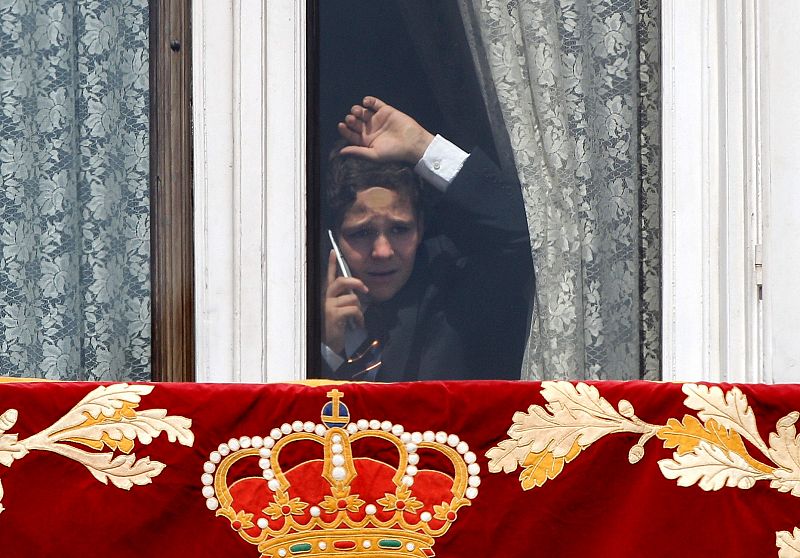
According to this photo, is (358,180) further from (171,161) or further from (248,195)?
(171,161)

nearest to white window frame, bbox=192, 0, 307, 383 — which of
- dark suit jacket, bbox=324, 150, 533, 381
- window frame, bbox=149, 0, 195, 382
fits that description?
window frame, bbox=149, 0, 195, 382

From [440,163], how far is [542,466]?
1.80ft

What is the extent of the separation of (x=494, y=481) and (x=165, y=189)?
708mm

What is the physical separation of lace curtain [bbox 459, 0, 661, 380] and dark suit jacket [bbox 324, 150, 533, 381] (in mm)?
42

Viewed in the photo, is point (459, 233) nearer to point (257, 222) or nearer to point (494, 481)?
point (257, 222)

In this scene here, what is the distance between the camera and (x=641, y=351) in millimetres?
1338

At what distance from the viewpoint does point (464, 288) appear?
4.44 ft

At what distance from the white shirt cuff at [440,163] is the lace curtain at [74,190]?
45 cm

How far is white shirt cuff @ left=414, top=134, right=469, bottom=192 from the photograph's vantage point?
1353mm

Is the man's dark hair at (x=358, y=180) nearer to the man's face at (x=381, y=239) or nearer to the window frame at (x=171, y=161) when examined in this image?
the man's face at (x=381, y=239)

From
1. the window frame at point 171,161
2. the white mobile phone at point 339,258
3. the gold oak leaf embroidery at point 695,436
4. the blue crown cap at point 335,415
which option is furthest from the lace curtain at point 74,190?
the gold oak leaf embroidery at point 695,436

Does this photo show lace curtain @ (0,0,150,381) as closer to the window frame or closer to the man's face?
the window frame

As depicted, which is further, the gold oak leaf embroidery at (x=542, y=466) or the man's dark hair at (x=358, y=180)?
the man's dark hair at (x=358, y=180)

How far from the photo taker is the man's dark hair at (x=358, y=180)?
1.35 meters
